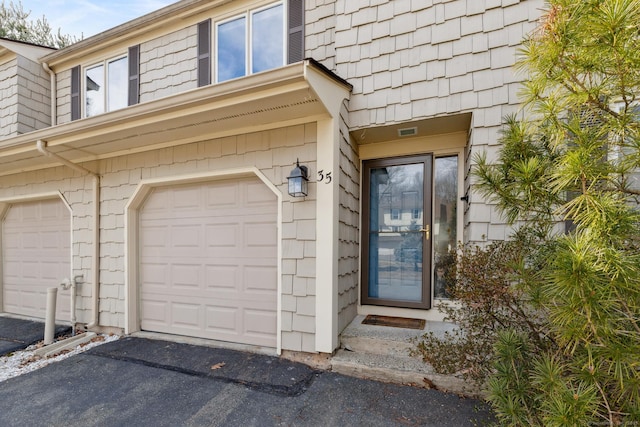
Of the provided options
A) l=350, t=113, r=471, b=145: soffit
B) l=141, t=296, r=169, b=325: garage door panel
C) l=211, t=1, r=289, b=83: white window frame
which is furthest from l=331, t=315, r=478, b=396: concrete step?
l=211, t=1, r=289, b=83: white window frame

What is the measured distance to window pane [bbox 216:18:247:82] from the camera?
168 inches

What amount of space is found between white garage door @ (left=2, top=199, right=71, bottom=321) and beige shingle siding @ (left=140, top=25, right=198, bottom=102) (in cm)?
252

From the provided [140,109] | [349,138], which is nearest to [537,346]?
[349,138]

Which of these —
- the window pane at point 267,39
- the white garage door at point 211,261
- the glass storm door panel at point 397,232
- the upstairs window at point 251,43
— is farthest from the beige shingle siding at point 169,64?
the glass storm door panel at point 397,232

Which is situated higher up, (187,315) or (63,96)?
(63,96)

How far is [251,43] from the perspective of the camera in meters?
4.19

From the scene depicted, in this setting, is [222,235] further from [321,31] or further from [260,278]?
[321,31]

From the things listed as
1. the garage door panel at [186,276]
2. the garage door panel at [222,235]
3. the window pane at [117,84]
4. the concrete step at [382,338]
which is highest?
the window pane at [117,84]

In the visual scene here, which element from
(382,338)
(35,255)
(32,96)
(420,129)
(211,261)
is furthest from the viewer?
(32,96)

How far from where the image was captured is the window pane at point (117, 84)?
198 inches

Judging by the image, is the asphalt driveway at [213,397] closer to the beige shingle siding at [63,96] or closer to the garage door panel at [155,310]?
the garage door panel at [155,310]

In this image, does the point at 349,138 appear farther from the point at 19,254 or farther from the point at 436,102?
the point at 19,254

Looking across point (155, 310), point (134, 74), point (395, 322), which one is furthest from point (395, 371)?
point (134, 74)

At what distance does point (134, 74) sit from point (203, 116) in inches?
110
